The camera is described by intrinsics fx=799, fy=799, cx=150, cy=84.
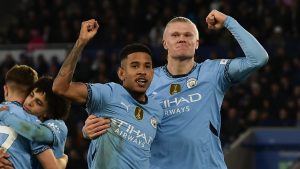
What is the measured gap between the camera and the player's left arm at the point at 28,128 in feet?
18.0

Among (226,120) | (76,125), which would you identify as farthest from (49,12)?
(226,120)

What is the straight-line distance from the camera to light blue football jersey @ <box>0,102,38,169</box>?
18.2ft

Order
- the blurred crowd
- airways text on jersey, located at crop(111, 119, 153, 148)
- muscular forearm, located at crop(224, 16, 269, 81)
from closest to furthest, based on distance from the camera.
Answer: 1. airways text on jersey, located at crop(111, 119, 153, 148)
2. muscular forearm, located at crop(224, 16, 269, 81)
3. the blurred crowd

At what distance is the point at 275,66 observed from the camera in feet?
48.4

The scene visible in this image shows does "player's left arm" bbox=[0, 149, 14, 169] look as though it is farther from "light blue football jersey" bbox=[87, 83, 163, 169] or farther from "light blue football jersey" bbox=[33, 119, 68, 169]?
"light blue football jersey" bbox=[87, 83, 163, 169]

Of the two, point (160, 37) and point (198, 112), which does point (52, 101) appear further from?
point (160, 37)

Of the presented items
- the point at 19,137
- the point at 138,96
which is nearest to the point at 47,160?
the point at 19,137

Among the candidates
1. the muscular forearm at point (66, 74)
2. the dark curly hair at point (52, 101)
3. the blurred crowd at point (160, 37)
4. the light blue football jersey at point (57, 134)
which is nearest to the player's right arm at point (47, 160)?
the light blue football jersey at point (57, 134)

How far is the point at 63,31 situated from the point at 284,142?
7.12 m

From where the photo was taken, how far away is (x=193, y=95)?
6.30m

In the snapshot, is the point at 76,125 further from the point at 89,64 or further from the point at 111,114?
the point at 111,114

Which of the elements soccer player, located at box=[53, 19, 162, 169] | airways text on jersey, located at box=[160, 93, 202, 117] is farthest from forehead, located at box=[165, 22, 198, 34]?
soccer player, located at box=[53, 19, 162, 169]

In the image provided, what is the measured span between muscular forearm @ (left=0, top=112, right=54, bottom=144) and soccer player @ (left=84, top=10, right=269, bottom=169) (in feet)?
3.42

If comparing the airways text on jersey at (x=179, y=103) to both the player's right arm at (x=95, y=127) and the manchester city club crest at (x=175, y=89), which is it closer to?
the manchester city club crest at (x=175, y=89)
